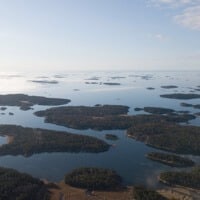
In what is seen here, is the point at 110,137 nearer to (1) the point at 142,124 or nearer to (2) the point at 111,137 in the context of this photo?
(2) the point at 111,137

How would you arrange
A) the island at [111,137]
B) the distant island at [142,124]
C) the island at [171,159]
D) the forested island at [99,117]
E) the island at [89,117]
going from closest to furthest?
the island at [171,159] → the distant island at [142,124] → the island at [111,137] → the island at [89,117] → the forested island at [99,117]

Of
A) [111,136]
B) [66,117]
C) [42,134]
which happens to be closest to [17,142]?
[42,134]

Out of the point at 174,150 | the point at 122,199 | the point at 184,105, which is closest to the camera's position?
the point at 122,199

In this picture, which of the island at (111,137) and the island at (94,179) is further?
the island at (111,137)

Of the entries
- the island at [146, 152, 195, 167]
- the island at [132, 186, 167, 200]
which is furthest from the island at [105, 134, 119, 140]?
the island at [132, 186, 167, 200]

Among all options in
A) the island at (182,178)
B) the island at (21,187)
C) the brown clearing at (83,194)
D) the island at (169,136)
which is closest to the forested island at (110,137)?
the island at (169,136)

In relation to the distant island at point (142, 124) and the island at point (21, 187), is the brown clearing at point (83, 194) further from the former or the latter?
the distant island at point (142, 124)

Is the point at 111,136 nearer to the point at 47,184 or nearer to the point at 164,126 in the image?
the point at 164,126

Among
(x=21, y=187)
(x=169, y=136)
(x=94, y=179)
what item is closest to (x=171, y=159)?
(x=169, y=136)

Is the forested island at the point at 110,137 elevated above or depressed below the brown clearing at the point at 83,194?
above
